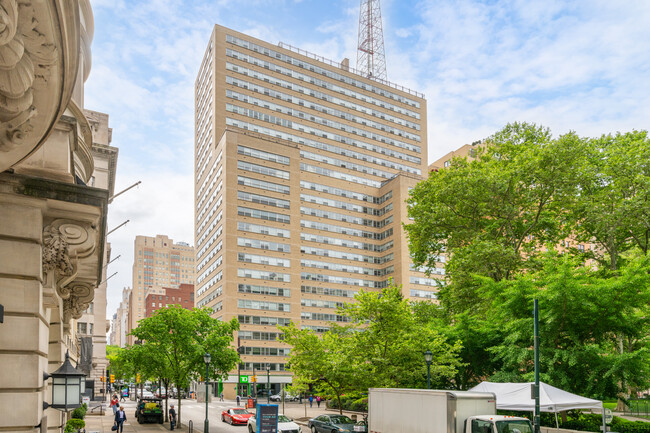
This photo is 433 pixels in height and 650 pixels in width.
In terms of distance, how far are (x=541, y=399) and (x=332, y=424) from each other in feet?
39.0

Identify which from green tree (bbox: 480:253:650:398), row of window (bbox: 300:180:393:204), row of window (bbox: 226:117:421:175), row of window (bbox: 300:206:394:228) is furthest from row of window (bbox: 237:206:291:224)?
green tree (bbox: 480:253:650:398)

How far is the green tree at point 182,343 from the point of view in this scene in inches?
1487

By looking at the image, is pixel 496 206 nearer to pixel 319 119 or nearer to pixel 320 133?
pixel 320 133

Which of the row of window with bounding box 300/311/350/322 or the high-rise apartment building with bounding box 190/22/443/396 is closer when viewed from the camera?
the high-rise apartment building with bounding box 190/22/443/396

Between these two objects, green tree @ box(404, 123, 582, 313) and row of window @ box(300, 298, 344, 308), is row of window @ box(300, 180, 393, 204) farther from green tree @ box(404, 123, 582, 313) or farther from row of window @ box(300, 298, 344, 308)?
green tree @ box(404, 123, 582, 313)

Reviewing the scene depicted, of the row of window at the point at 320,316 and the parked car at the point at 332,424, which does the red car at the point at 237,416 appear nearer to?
the parked car at the point at 332,424

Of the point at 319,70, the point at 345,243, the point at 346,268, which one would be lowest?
the point at 346,268

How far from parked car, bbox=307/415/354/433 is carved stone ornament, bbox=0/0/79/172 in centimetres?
2640

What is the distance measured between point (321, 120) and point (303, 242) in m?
24.4

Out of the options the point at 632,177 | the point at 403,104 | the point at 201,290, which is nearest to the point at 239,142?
the point at 201,290

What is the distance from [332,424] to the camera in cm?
3069

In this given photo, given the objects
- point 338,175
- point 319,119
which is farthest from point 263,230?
point 319,119

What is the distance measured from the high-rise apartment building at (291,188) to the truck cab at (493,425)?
69652mm

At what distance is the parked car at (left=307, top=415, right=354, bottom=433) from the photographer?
30.3 metres
